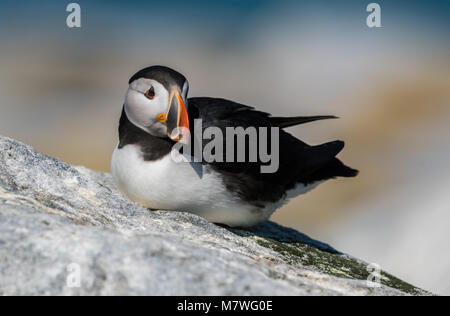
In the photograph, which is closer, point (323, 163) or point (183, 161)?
point (183, 161)

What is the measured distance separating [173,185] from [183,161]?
22 centimetres

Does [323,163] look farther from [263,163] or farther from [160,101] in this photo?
[160,101]

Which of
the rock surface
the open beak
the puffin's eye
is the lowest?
the rock surface

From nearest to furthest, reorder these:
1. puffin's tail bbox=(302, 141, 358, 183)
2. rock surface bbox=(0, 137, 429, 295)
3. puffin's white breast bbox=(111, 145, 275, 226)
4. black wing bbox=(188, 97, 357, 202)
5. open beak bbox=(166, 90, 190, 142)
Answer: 1. rock surface bbox=(0, 137, 429, 295)
2. open beak bbox=(166, 90, 190, 142)
3. puffin's white breast bbox=(111, 145, 275, 226)
4. black wing bbox=(188, 97, 357, 202)
5. puffin's tail bbox=(302, 141, 358, 183)

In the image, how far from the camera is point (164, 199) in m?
4.93

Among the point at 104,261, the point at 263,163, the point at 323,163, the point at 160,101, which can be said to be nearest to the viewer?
the point at 104,261

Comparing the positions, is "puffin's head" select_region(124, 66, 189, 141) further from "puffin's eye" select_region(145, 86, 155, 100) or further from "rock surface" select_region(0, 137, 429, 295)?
"rock surface" select_region(0, 137, 429, 295)

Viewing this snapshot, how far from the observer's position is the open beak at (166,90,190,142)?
483cm

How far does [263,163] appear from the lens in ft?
18.3

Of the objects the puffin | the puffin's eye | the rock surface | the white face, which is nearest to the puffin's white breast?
the puffin

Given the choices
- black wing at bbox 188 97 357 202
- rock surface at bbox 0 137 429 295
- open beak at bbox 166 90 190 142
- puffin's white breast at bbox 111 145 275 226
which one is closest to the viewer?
rock surface at bbox 0 137 429 295

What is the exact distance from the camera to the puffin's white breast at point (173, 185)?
493 cm

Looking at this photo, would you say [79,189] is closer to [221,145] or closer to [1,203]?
[1,203]

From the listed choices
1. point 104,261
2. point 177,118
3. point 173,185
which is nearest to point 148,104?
point 177,118
